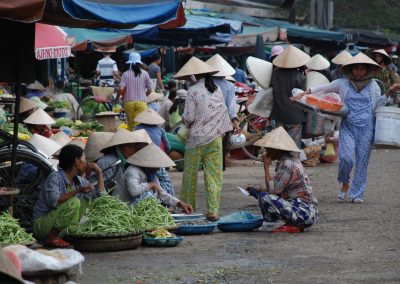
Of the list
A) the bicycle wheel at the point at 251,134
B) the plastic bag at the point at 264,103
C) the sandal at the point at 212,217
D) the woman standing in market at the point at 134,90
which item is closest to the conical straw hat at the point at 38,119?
the sandal at the point at 212,217

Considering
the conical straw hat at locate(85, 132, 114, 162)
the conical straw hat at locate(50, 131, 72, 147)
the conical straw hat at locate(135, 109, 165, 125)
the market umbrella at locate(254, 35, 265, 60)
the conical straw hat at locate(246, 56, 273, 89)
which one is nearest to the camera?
the conical straw hat at locate(85, 132, 114, 162)

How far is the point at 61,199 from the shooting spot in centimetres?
916

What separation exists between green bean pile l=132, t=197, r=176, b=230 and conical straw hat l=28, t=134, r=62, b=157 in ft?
5.37

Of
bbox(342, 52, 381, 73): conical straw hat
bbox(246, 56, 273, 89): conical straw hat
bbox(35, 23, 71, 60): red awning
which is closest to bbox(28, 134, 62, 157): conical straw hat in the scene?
bbox(35, 23, 71, 60): red awning

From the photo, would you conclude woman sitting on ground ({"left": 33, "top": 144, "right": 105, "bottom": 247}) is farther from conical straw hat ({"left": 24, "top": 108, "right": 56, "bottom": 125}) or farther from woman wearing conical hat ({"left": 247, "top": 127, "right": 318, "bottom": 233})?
conical straw hat ({"left": 24, "top": 108, "right": 56, "bottom": 125})

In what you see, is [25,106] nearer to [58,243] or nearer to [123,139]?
[123,139]

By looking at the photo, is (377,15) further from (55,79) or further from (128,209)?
(128,209)

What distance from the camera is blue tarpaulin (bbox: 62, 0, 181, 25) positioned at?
8.87 meters

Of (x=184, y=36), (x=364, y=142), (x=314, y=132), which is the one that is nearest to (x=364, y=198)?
(x=364, y=142)

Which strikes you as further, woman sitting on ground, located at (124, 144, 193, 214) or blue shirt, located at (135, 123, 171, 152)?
blue shirt, located at (135, 123, 171, 152)

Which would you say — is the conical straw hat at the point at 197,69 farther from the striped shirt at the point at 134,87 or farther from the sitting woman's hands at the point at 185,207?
the striped shirt at the point at 134,87

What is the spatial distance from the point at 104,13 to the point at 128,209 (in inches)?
72.2

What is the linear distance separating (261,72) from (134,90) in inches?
154

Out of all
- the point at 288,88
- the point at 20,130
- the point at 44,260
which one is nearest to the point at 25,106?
the point at 20,130
